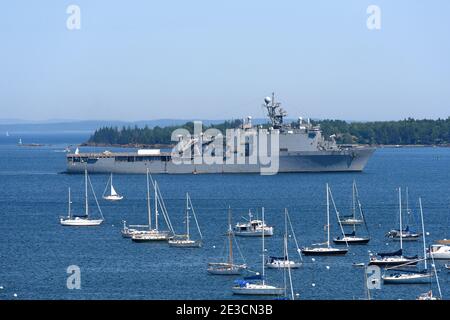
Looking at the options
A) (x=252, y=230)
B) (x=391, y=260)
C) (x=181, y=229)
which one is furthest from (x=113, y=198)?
(x=391, y=260)

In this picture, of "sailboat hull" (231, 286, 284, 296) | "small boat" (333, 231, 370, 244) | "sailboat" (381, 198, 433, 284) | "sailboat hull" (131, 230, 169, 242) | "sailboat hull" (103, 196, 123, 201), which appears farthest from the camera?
"sailboat hull" (103, 196, 123, 201)

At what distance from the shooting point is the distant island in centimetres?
18012

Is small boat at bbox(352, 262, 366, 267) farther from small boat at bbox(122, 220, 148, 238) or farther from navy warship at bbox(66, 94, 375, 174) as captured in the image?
navy warship at bbox(66, 94, 375, 174)

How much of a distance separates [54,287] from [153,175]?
2327 inches

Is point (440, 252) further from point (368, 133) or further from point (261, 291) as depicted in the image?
point (368, 133)

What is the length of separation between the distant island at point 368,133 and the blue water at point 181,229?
92080 millimetres

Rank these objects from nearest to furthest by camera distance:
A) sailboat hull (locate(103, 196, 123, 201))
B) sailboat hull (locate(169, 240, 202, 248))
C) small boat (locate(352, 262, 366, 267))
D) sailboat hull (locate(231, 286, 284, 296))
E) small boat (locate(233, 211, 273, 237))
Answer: sailboat hull (locate(231, 286, 284, 296)), small boat (locate(352, 262, 366, 267)), sailboat hull (locate(169, 240, 202, 248)), small boat (locate(233, 211, 273, 237)), sailboat hull (locate(103, 196, 123, 201))

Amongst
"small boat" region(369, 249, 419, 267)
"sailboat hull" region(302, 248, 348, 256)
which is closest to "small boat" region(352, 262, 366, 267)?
"small boat" region(369, 249, 419, 267)

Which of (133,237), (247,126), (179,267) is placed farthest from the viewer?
(247,126)
